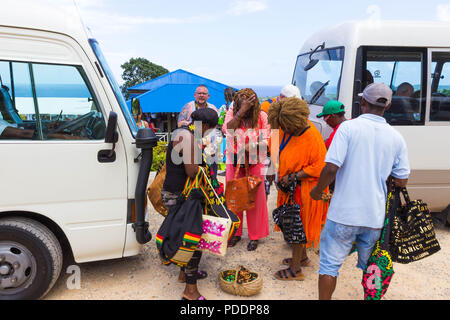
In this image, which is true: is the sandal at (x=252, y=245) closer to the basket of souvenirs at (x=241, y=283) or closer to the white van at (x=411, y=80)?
the basket of souvenirs at (x=241, y=283)

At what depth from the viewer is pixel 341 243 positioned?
8.42 ft

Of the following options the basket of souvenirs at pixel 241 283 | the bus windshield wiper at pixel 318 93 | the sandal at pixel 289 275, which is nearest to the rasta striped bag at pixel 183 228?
the basket of souvenirs at pixel 241 283

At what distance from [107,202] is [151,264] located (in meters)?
1.17

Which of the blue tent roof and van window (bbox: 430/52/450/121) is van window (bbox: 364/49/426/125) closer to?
van window (bbox: 430/52/450/121)

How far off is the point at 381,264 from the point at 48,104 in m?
3.01

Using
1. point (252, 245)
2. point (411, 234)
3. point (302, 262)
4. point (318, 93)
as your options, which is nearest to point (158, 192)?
point (252, 245)

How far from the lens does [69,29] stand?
2830 mm

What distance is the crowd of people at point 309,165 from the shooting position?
2.42 meters

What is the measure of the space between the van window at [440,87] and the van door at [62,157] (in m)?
4.07

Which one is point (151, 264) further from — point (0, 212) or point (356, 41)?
point (356, 41)

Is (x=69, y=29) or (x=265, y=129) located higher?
(x=69, y=29)

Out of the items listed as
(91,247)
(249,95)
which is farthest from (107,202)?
(249,95)

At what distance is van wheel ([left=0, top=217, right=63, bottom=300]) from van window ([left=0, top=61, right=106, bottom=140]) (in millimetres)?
772

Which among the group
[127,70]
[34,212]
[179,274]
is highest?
[127,70]
